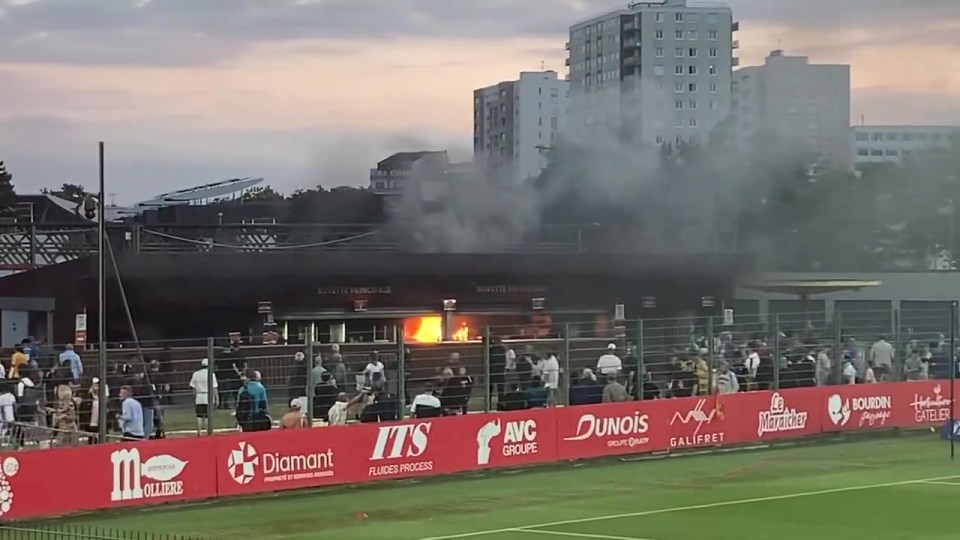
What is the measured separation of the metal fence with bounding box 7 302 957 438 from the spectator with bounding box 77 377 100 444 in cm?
7

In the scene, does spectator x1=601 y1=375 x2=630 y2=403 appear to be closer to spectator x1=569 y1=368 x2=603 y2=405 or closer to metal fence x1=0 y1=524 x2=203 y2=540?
spectator x1=569 y1=368 x2=603 y2=405

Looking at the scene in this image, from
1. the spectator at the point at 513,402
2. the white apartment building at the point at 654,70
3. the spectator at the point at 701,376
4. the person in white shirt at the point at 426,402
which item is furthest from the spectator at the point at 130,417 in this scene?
the white apartment building at the point at 654,70

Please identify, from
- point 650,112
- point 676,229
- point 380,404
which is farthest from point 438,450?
point 650,112

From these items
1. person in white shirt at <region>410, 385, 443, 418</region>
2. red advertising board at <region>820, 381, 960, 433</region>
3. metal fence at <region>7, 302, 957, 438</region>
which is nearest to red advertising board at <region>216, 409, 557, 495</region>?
person in white shirt at <region>410, 385, 443, 418</region>

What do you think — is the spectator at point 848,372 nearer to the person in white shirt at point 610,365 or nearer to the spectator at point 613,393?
the person in white shirt at point 610,365

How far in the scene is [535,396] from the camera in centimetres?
3288

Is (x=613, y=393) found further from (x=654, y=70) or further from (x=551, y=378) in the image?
(x=654, y=70)

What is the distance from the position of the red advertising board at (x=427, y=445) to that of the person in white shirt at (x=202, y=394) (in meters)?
1.73

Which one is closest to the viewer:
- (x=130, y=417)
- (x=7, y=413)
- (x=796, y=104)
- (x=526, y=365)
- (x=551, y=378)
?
(x=7, y=413)

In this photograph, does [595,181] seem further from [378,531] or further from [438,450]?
[378,531]

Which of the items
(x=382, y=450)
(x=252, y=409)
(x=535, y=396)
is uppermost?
(x=252, y=409)

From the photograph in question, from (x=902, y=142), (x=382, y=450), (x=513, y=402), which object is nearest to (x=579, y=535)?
(x=382, y=450)

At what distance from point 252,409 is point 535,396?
707 cm

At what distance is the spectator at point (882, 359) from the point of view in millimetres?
41344
